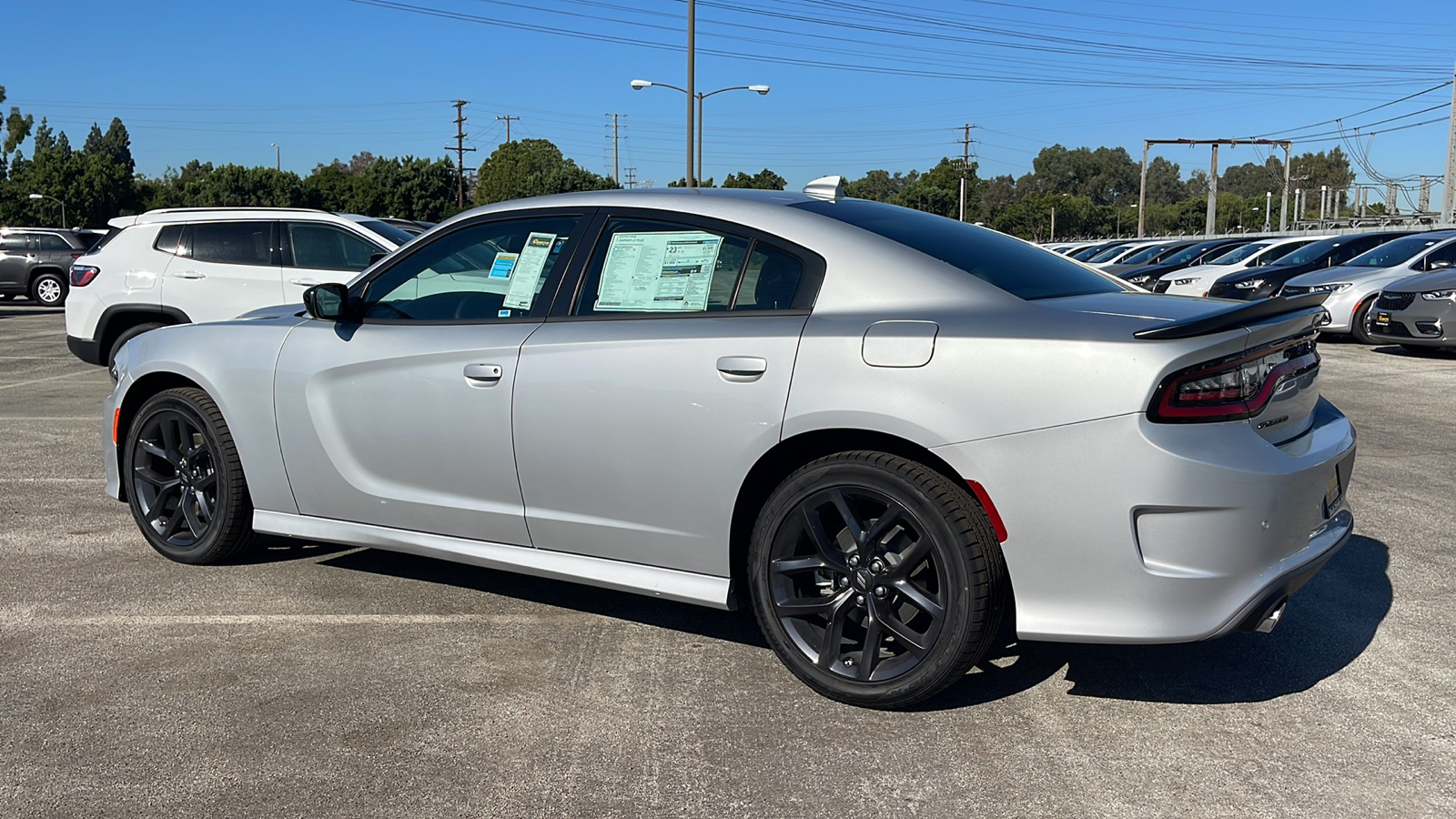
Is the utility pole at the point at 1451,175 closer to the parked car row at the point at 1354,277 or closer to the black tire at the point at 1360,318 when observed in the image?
the parked car row at the point at 1354,277

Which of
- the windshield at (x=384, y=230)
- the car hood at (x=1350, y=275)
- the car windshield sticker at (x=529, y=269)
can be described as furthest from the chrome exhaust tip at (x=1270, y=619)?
the car hood at (x=1350, y=275)

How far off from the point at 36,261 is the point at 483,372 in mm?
26184

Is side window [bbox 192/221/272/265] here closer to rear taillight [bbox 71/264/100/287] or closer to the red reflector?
rear taillight [bbox 71/264/100/287]

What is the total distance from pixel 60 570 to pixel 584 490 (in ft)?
8.59

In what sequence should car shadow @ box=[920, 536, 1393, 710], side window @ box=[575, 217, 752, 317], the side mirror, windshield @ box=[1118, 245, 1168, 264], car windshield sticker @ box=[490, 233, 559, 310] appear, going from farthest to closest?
windshield @ box=[1118, 245, 1168, 264], the side mirror, car windshield sticker @ box=[490, 233, 559, 310], side window @ box=[575, 217, 752, 317], car shadow @ box=[920, 536, 1393, 710]

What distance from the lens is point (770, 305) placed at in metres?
3.62

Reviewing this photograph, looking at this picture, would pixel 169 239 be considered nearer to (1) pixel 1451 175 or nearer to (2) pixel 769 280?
(2) pixel 769 280

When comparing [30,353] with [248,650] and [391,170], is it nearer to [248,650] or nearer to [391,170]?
[248,650]

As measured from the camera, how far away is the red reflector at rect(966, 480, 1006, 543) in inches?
125

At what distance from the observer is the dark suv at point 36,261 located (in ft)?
83.9

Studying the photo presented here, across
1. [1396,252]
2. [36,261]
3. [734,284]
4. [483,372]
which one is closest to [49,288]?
[36,261]

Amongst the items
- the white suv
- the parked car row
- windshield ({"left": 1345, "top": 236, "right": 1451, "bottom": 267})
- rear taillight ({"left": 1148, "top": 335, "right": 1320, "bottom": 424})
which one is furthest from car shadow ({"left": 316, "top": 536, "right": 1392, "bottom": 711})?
windshield ({"left": 1345, "top": 236, "right": 1451, "bottom": 267})

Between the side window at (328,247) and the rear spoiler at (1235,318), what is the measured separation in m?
8.46

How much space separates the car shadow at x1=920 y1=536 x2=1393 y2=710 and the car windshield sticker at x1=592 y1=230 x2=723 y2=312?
149cm
